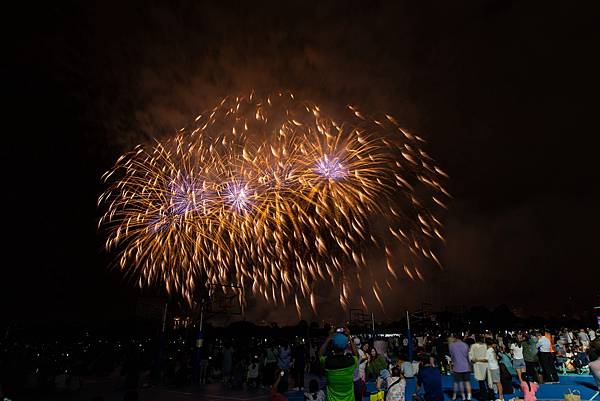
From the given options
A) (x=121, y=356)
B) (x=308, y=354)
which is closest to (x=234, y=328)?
(x=121, y=356)

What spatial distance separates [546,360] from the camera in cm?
1491

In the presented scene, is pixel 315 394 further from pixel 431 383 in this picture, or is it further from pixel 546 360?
pixel 546 360

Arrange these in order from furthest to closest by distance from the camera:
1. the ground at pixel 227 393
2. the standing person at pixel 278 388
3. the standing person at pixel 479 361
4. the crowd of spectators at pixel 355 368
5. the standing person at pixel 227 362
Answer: the standing person at pixel 227 362, the ground at pixel 227 393, the standing person at pixel 479 361, the crowd of spectators at pixel 355 368, the standing person at pixel 278 388

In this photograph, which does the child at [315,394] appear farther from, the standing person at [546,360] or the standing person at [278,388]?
the standing person at [546,360]

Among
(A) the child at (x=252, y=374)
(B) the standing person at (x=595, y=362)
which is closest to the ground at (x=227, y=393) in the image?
(A) the child at (x=252, y=374)

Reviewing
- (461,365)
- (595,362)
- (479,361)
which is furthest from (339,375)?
(479,361)

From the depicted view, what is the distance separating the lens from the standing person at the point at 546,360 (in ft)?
48.6

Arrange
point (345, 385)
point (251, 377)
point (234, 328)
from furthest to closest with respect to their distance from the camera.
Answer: point (234, 328) < point (251, 377) < point (345, 385)

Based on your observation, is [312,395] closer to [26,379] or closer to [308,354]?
[26,379]

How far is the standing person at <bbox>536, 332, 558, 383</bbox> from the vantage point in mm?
14828

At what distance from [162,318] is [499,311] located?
416ft

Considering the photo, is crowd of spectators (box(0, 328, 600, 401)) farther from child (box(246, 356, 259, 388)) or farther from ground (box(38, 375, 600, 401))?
ground (box(38, 375, 600, 401))

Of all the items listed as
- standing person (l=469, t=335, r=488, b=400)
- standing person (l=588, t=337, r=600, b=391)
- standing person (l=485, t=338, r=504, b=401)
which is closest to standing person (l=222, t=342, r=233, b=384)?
standing person (l=469, t=335, r=488, b=400)

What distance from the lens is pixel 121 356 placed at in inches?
1280
